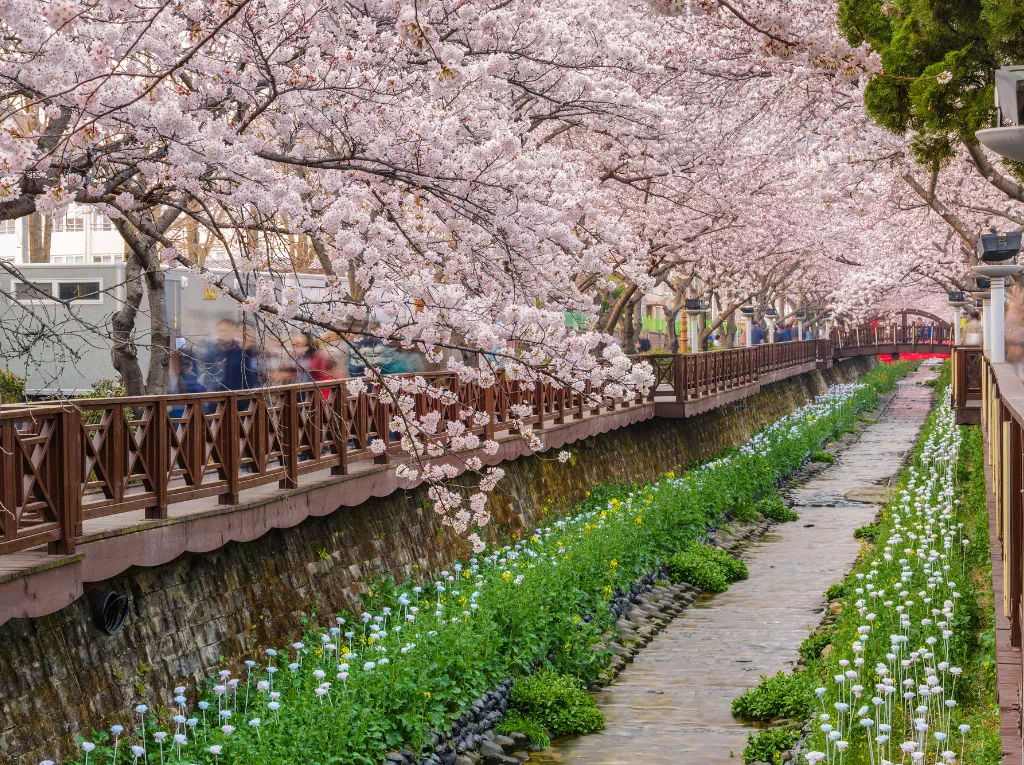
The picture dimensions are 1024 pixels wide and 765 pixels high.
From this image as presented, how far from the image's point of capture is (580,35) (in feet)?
53.8

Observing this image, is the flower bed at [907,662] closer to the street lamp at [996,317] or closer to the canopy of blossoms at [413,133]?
the street lamp at [996,317]

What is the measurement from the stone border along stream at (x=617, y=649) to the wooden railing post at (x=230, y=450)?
2.67 metres

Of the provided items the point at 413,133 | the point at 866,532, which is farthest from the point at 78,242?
the point at 413,133

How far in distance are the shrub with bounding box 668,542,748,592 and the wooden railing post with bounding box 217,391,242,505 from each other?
10611 millimetres

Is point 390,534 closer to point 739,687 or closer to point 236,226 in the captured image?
point 739,687

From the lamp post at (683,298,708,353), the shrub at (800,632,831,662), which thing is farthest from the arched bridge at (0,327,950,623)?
the lamp post at (683,298,708,353)

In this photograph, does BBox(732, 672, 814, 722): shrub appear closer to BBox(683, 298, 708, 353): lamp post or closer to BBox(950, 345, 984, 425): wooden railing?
BBox(950, 345, 984, 425): wooden railing

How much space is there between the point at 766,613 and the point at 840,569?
3.89m

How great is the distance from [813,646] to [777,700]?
7.56 ft

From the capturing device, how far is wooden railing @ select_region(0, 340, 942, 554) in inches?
321

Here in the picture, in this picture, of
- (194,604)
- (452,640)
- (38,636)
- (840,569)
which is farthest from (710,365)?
(38,636)

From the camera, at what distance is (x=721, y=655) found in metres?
15.9

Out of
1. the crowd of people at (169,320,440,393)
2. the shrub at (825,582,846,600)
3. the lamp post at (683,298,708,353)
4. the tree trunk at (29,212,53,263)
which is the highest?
the tree trunk at (29,212,53,263)

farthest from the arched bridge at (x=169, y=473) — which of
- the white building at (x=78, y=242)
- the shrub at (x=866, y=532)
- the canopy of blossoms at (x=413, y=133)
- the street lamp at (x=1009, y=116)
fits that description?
the white building at (x=78, y=242)
